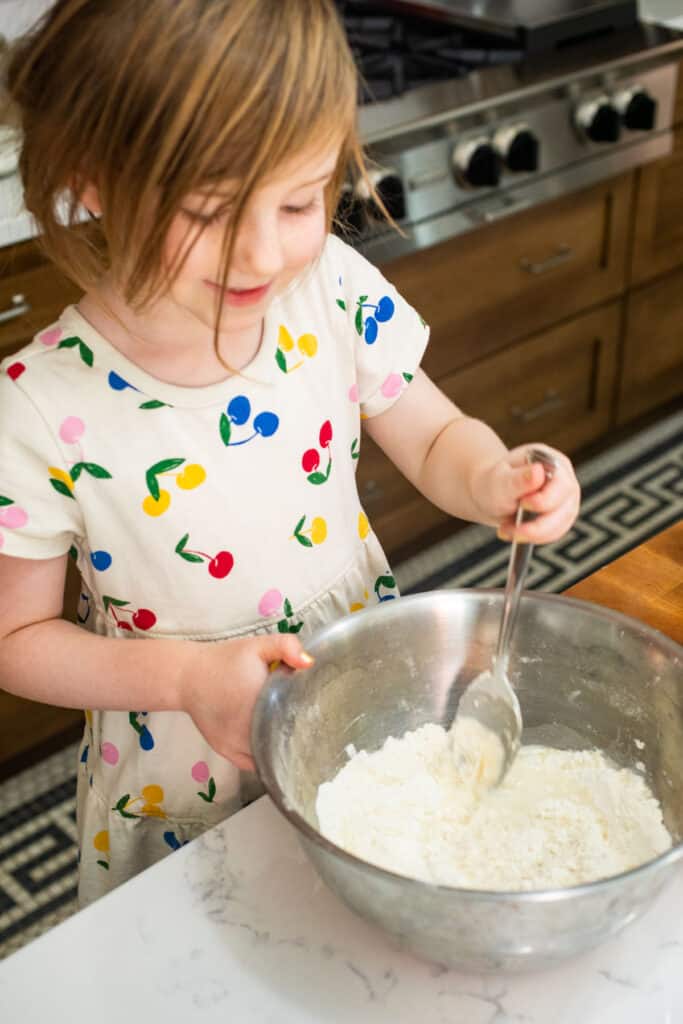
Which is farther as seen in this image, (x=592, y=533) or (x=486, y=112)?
(x=592, y=533)

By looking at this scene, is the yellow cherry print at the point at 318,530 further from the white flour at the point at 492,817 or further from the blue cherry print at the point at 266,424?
the white flour at the point at 492,817

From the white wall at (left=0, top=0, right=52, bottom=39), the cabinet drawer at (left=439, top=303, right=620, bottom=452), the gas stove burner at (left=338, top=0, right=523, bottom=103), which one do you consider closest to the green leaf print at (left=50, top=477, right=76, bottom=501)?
the white wall at (left=0, top=0, right=52, bottom=39)

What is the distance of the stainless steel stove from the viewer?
1743 millimetres

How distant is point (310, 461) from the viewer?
0.94 metres

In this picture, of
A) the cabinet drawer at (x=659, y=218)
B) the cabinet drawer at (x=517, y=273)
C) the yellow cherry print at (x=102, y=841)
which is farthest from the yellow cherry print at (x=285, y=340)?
the cabinet drawer at (x=659, y=218)

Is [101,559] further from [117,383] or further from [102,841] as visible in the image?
[102,841]

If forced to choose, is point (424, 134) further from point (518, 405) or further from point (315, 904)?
point (315, 904)

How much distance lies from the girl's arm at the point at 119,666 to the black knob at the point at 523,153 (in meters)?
1.23

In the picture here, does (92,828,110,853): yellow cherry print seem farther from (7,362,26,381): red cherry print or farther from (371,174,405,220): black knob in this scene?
(371,174,405,220): black knob

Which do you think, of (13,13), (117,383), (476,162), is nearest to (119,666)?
(117,383)

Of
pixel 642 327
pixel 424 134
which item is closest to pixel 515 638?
pixel 424 134

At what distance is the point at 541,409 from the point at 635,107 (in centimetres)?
56

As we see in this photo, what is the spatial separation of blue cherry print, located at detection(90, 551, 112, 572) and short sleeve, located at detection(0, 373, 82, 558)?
0.05 meters

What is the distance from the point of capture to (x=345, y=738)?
2.58ft
